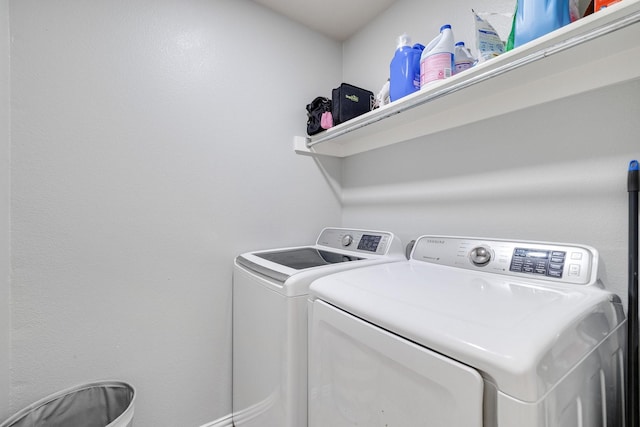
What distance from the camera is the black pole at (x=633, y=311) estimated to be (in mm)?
756

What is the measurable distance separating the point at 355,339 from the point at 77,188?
1345 mm

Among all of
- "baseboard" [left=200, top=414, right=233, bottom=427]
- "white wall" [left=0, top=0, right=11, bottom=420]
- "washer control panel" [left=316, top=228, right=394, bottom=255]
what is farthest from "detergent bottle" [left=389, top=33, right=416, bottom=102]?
"baseboard" [left=200, top=414, right=233, bottom=427]

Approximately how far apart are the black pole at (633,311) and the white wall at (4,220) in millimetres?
2121

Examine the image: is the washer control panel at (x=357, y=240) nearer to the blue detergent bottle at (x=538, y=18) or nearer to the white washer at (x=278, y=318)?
the white washer at (x=278, y=318)

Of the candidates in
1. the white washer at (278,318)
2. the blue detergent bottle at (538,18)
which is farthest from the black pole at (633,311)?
the white washer at (278,318)

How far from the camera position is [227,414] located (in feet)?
4.99

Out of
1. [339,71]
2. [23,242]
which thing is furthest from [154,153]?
[339,71]

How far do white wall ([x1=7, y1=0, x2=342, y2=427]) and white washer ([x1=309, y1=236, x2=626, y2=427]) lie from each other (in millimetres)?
872

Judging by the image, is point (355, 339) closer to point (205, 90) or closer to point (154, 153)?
point (154, 153)

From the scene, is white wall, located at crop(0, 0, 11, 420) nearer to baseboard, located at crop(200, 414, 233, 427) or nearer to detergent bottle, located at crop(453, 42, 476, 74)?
baseboard, located at crop(200, 414, 233, 427)

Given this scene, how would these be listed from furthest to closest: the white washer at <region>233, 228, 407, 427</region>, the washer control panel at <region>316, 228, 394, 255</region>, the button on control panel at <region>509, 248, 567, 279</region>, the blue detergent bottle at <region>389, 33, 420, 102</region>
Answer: the washer control panel at <region>316, 228, 394, 255</region>, the blue detergent bottle at <region>389, 33, 420, 102</region>, the white washer at <region>233, 228, 407, 427</region>, the button on control panel at <region>509, 248, 567, 279</region>

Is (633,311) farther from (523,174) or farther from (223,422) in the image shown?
(223,422)

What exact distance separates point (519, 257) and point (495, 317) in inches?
19.0

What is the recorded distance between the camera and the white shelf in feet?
2.39
